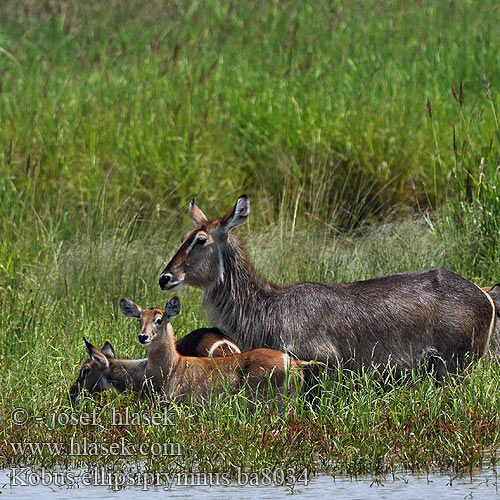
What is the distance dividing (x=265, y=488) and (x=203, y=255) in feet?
7.55

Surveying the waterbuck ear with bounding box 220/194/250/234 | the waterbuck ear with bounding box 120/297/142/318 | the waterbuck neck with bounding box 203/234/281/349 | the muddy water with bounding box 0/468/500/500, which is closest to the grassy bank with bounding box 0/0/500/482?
the muddy water with bounding box 0/468/500/500

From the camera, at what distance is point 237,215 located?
7.60m

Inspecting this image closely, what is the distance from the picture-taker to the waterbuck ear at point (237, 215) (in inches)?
296

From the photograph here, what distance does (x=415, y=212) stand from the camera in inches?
508

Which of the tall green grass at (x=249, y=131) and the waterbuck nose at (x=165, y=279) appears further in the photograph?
the tall green grass at (x=249, y=131)

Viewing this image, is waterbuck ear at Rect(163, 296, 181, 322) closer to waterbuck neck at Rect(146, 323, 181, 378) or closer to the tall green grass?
waterbuck neck at Rect(146, 323, 181, 378)

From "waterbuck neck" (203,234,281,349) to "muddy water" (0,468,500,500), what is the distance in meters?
1.82

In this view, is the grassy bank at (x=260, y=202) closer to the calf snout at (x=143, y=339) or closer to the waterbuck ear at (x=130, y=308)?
the calf snout at (x=143, y=339)

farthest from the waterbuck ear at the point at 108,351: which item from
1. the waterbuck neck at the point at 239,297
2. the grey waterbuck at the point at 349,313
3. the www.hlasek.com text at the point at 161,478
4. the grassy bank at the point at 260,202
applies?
the www.hlasek.com text at the point at 161,478

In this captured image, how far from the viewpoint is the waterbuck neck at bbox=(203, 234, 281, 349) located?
751 centimetres

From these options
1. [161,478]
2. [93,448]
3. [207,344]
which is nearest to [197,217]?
[207,344]

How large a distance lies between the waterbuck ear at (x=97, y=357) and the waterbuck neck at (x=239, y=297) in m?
0.98

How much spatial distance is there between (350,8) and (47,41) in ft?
20.9

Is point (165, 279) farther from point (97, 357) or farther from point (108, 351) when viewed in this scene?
point (97, 357)
